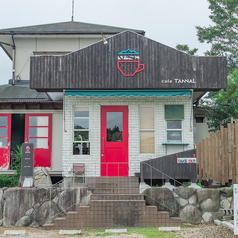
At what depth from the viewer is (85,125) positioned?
45.9 feet

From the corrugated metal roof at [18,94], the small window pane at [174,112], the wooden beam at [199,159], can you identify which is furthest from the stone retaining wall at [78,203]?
the corrugated metal roof at [18,94]

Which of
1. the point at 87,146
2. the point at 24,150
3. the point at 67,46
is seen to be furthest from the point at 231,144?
the point at 67,46

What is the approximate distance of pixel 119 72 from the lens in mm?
13609

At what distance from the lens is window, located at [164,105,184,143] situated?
1386cm

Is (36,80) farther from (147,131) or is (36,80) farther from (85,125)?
(147,131)

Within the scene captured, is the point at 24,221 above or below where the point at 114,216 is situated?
below

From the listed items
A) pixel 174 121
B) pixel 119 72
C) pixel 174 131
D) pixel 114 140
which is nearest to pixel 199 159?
pixel 174 131

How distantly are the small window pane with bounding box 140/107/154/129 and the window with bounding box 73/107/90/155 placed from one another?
82.6 inches

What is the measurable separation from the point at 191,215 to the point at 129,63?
5830mm

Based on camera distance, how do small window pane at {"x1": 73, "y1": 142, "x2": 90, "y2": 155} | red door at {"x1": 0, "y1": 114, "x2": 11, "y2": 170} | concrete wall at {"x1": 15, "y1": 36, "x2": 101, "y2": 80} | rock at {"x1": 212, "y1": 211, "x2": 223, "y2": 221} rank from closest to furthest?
rock at {"x1": 212, "y1": 211, "x2": 223, "y2": 221}, small window pane at {"x1": 73, "y1": 142, "x2": 90, "y2": 155}, red door at {"x1": 0, "y1": 114, "x2": 11, "y2": 170}, concrete wall at {"x1": 15, "y1": 36, "x2": 101, "y2": 80}

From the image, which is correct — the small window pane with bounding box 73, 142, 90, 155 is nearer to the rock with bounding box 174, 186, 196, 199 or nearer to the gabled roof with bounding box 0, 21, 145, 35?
the rock with bounding box 174, 186, 196, 199

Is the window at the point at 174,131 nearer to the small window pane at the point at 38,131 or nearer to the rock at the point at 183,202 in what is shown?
the rock at the point at 183,202

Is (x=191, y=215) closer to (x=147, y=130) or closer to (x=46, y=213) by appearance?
(x=147, y=130)

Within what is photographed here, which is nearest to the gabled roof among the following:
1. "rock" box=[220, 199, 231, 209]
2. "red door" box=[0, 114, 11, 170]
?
"red door" box=[0, 114, 11, 170]
